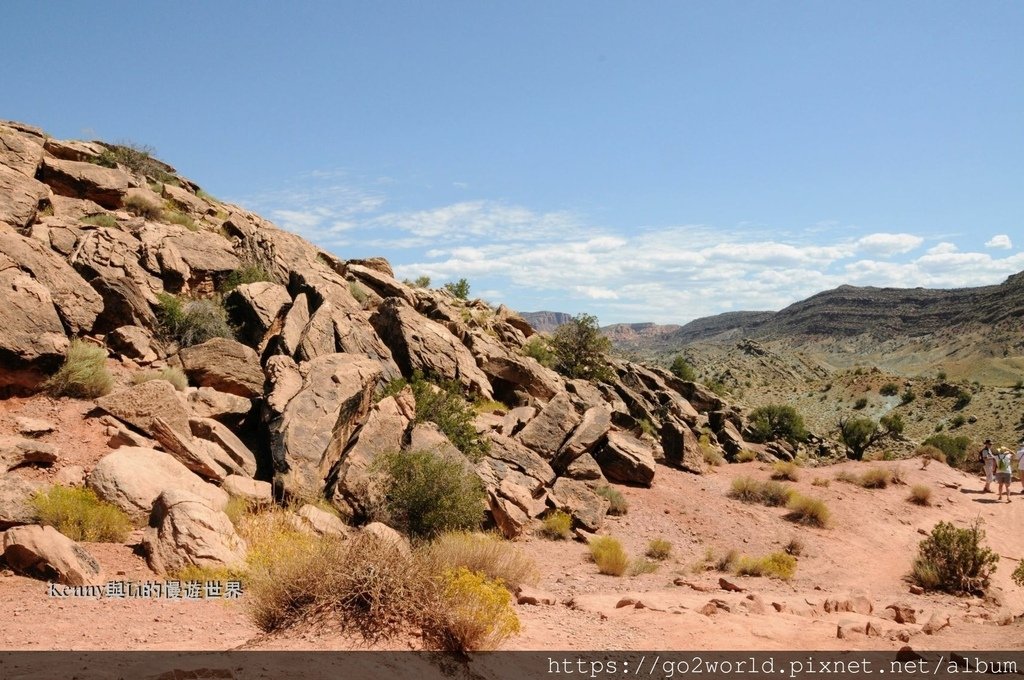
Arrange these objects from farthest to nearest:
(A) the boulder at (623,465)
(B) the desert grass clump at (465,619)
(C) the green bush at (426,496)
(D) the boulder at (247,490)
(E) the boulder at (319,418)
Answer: (A) the boulder at (623,465), (E) the boulder at (319,418), (C) the green bush at (426,496), (D) the boulder at (247,490), (B) the desert grass clump at (465,619)

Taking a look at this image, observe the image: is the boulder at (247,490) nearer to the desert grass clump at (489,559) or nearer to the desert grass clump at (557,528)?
the desert grass clump at (489,559)

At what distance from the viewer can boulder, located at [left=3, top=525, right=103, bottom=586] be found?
22.6 feet

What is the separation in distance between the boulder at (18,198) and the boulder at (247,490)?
29.8 ft

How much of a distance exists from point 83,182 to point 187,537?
674 inches

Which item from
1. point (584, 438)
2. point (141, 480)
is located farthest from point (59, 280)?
point (584, 438)

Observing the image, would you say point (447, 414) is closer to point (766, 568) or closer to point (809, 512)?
point (766, 568)

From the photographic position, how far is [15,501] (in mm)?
7840

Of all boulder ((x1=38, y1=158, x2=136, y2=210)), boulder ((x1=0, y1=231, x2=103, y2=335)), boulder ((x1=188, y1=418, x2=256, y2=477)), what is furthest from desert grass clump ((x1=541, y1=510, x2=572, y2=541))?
boulder ((x1=38, y1=158, x2=136, y2=210))

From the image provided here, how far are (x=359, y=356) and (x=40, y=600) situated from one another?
356 inches

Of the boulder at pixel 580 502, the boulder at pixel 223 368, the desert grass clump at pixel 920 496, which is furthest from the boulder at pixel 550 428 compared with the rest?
the desert grass clump at pixel 920 496

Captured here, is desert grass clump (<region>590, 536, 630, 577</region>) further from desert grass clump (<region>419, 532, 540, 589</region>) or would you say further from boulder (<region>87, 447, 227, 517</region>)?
boulder (<region>87, 447, 227, 517</region>)

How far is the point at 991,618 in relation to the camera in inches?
403

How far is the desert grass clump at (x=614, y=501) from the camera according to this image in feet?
55.5

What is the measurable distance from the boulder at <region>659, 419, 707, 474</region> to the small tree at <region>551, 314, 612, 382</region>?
470 centimetres
